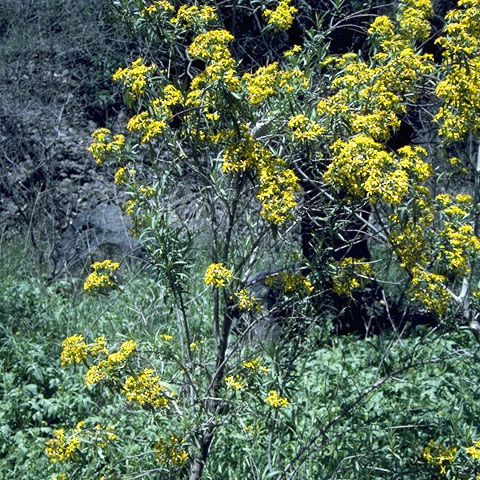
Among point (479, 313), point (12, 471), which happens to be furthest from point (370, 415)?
point (12, 471)

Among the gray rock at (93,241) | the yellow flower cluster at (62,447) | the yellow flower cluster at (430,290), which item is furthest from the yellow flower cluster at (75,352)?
the gray rock at (93,241)

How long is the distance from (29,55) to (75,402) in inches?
164

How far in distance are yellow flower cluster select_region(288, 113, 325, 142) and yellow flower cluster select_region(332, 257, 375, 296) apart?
552 millimetres

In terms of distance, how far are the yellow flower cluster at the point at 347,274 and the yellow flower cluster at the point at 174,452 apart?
85cm

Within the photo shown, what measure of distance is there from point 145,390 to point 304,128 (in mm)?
1145

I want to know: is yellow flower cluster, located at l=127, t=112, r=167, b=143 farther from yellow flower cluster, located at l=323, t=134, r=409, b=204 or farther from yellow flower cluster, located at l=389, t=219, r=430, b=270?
yellow flower cluster, located at l=389, t=219, r=430, b=270

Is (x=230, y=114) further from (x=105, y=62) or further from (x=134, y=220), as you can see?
(x=105, y=62)

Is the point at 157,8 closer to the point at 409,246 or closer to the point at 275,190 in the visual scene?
the point at 275,190

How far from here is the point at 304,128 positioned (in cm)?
301

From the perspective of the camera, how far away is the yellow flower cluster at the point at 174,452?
10.9 feet

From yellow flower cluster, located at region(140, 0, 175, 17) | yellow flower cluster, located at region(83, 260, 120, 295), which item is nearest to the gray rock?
yellow flower cluster, located at region(83, 260, 120, 295)

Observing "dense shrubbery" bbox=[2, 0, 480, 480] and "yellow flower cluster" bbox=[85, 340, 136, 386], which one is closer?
"dense shrubbery" bbox=[2, 0, 480, 480]

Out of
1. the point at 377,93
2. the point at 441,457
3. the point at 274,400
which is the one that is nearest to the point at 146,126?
the point at 377,93

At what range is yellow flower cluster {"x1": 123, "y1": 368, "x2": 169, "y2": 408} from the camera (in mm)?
3217
